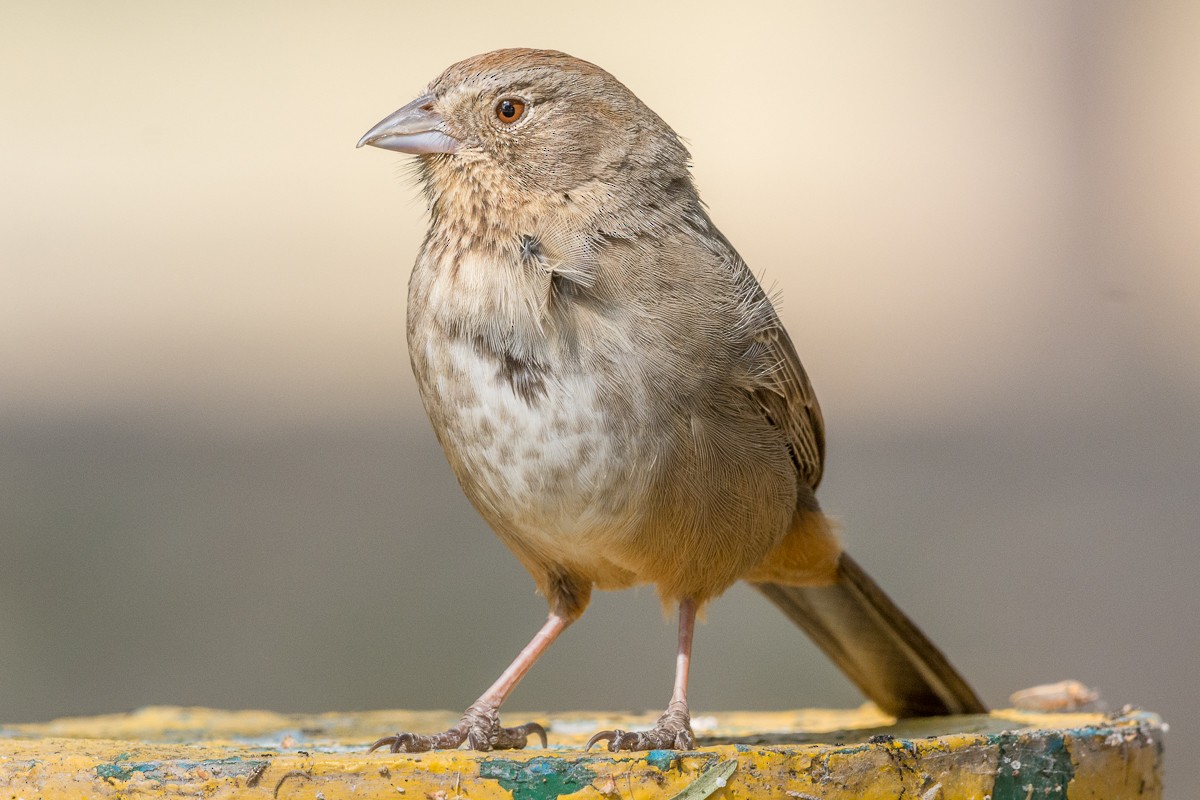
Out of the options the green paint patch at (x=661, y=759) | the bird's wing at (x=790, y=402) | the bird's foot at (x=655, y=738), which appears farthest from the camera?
the bird's wing at (x=790, y=402)

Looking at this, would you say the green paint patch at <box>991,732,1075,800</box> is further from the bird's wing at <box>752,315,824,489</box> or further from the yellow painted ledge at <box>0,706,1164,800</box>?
the bird's wing at <box>752,315,824,489</box>

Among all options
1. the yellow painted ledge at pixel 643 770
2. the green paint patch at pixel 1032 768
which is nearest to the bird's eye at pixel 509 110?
the yellow painted ledge at pixel 643 770

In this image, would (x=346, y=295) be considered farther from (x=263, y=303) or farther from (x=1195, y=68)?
(x=1195, y=68)

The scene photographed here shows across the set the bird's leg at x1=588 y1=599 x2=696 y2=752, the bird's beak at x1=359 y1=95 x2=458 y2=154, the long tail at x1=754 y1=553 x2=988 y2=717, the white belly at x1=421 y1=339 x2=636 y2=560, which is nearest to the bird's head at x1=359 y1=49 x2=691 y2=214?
the bird's beak at x1=359 y1=95 x2=458 y2=154

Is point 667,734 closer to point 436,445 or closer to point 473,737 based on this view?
point 473,737

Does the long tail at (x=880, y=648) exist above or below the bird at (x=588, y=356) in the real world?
below

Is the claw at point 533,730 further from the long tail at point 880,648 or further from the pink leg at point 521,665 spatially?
the long tail at point 880,648

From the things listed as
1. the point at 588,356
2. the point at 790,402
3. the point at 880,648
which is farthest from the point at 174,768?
the point at 880,648

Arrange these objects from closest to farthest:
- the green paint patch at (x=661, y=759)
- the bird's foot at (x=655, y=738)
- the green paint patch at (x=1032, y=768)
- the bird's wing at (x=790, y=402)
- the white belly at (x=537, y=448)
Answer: the green paint patch at (x=661, y=759)
the green paint patch at (x=1032, y=768)
the bird's foot at (x=655, y=738)
the white belly at (x=537, y=448)
the bird's wing at (x=790, y=402)

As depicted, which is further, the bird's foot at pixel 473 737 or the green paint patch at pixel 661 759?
the bird's foot at pixel 473 737
